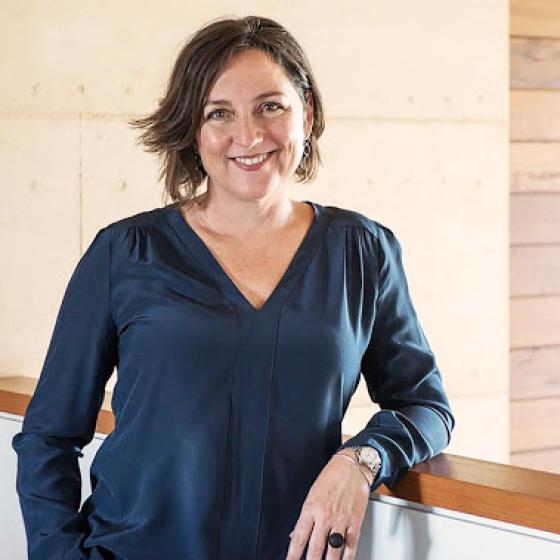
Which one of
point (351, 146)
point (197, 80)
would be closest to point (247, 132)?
point (197, 80)

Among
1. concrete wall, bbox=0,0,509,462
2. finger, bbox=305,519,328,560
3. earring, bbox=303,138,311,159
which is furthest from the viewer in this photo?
concrete wall, bbox=0,0,509,462

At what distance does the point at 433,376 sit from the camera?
2123mm

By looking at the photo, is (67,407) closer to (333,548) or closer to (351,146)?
(333,548)

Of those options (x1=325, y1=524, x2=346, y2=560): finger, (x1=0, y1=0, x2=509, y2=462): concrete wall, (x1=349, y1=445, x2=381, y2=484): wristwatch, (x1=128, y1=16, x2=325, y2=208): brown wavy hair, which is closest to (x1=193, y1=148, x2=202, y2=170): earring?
(x1=128, y1=16, x2=325, y2=208): brown wavy hair

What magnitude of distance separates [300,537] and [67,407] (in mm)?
441

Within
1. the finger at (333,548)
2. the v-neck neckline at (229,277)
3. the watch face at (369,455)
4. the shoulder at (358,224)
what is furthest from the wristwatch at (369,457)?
the shoulder at (358,224)

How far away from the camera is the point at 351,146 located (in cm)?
380

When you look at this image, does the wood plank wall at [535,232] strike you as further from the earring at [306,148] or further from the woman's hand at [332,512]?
the woman's hand at [332,512]

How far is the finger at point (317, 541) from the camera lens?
1.82 meters

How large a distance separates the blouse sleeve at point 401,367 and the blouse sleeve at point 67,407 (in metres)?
0.44

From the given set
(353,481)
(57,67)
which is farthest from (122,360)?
(57,67)

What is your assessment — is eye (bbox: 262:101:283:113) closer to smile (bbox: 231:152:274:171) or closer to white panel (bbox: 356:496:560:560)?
smile (bbox: 231:152:274:171)

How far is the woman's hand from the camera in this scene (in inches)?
71.8

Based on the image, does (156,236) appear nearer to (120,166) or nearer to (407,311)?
(407,311)
